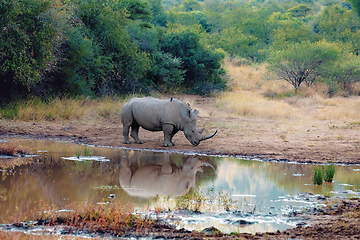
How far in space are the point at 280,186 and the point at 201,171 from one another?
5.81 ft

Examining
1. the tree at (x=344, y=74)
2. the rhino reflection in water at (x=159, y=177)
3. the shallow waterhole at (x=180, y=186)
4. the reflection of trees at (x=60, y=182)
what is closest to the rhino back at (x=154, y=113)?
the shallow waterhole at (x=180, y=186)

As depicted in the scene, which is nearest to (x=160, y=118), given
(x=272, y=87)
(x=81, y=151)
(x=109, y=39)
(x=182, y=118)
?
(x=182, y=118)

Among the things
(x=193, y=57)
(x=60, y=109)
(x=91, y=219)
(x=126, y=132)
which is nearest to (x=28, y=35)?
(x=60, y=109)

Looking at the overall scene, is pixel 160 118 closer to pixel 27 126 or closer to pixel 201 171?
pixel 201 171

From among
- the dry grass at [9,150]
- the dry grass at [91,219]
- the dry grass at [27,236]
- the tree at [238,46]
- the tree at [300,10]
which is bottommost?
the dry grass at [9,150]

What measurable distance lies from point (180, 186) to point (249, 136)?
20.5 feet

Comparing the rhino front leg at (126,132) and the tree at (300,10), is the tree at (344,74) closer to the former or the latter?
the rhino front leg at (126,132)

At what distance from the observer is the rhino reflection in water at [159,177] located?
7723 mm

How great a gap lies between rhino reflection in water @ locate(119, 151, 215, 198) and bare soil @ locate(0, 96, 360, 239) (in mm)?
1613

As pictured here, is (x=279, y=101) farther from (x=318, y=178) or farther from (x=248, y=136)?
(x=318, y=178)

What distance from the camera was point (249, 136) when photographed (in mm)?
13992

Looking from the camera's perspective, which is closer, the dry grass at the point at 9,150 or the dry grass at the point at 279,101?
the dry grass at the point at 9,150

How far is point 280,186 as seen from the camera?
8.34m

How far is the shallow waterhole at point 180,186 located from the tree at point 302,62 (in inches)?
681
